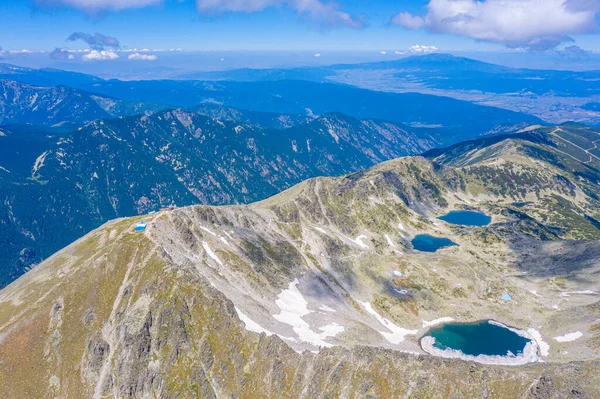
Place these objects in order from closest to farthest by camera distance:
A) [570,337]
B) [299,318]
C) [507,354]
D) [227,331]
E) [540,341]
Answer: [227,331] → [507,354] → [299,318] → [570,337] → [540,341]

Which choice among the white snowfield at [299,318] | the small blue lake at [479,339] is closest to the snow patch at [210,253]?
the white snowfield at [299,318]

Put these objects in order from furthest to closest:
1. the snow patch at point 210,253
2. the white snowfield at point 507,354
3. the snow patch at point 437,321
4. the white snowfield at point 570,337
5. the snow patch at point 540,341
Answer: the snow patch at point 437,321 < the snow patch at point 210,253 < the white snowfield at point 570,337 < the snow patch at point 540,341 < the white snowfield at point 507,354

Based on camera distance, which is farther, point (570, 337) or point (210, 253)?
point (210, 253)

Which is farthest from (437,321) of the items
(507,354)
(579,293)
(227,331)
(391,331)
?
(227,331)

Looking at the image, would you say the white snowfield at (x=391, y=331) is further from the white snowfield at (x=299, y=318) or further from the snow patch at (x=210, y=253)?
the snow patch at (x=210, y=253)

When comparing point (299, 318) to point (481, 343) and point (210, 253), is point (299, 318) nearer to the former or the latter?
point (210, 253)

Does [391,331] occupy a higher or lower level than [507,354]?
higher

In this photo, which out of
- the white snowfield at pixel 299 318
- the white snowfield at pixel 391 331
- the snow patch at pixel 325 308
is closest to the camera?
the white snowfield at pixel 299 318
